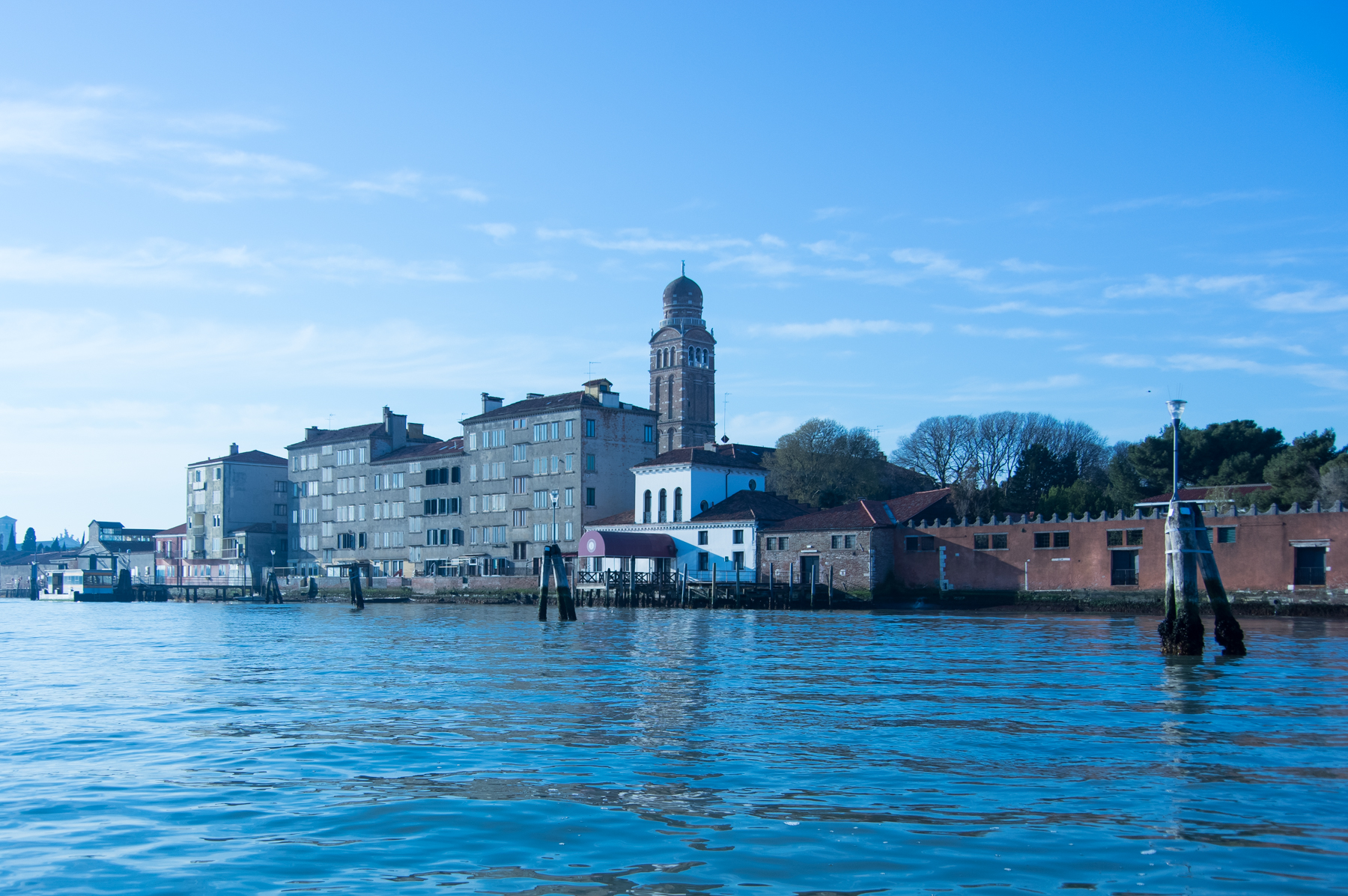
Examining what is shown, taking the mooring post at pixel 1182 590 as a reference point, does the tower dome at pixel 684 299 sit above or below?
above

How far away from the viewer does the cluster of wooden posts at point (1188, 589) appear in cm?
2136

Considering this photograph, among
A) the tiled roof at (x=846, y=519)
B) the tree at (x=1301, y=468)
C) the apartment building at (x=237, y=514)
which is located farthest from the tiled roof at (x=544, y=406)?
the tree at (x=1301, y=468)

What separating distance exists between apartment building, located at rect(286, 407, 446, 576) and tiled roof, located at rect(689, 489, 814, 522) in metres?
27.7

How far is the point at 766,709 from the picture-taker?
592 inches

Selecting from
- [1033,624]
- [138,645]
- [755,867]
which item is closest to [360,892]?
[755,867]

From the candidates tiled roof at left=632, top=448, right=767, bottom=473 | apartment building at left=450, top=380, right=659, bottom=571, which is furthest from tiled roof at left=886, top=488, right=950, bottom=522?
apartment building at left=450, top=380, right=659, bottom=571

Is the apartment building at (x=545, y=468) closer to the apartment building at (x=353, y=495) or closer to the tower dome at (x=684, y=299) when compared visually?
the apartment building at (x=353, y=495)

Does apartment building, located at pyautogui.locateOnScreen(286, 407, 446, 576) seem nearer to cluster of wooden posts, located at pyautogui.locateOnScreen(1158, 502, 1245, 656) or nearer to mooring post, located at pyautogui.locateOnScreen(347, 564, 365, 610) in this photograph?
mooring post, located at pyautogui.locateOnScreen(347, 564, 365, 610)

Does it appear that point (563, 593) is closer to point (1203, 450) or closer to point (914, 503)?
point (914, 503)

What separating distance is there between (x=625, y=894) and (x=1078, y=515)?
53840mm

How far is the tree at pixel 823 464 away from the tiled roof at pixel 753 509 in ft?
19.2

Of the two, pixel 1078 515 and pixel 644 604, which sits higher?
pixel 1078 515

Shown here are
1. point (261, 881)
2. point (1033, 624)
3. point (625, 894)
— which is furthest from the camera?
point (1033, 624)

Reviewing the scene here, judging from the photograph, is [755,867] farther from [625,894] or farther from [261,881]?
[261,881]
